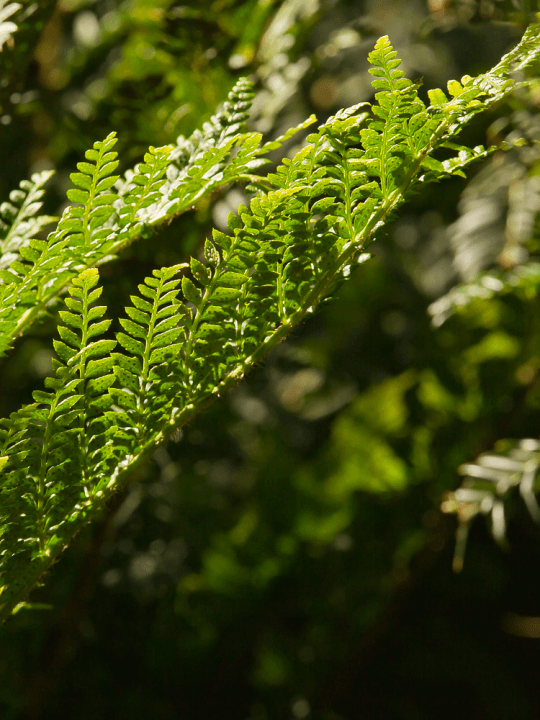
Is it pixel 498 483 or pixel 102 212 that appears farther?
pixel 498 483

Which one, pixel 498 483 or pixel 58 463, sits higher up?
pixel 58 463

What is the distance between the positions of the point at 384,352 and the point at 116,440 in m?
0.87

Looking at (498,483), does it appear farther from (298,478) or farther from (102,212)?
(102,212)

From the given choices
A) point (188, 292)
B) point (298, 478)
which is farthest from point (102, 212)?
point (298, 478)

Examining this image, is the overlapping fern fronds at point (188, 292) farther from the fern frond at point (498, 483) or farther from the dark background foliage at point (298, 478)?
the fern frond at point (498, 483)

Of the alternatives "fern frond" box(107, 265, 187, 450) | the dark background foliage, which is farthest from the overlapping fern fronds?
the dark background foliage

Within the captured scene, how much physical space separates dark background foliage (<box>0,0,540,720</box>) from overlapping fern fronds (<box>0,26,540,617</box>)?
1.11 ft

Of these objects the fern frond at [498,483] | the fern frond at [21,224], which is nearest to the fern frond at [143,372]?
the fern frond at [21,224]

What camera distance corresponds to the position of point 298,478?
3.56ft

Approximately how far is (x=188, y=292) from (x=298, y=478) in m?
0.79

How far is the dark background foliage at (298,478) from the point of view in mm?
817

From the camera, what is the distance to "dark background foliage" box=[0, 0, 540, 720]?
817 millimetres

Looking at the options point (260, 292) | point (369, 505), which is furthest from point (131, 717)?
point (260, 292)

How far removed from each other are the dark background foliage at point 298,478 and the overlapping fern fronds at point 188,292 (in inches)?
13.3
